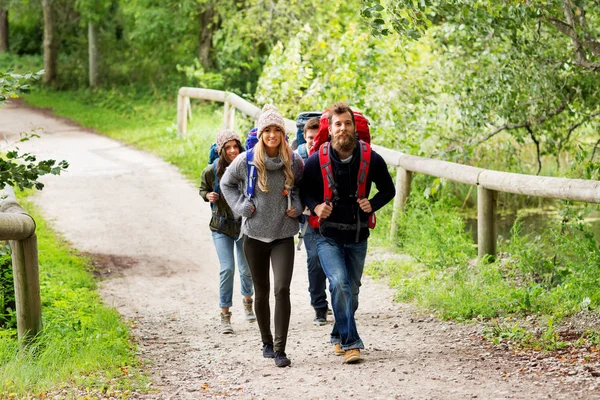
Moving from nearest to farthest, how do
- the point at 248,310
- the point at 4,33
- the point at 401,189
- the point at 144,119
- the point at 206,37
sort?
1. the point at 248,310
2. the point at 401,189
3. the point at 144,119
4. the point at 206,37
5. the point at 4,33

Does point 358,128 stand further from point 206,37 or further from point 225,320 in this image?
point 206,37

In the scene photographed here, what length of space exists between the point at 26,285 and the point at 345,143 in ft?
8.11

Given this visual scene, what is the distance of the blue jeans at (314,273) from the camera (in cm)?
736

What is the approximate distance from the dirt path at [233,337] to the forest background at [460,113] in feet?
1.72

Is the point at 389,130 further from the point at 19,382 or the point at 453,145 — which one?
the point at 19,382

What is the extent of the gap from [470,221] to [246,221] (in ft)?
27.8

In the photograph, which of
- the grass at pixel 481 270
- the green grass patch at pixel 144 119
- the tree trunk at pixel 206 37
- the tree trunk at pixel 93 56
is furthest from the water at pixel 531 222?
the tree trunk at pixel 93 56

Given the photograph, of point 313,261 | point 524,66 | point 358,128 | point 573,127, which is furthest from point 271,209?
point 573,127

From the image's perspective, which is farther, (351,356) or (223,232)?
(223,232)

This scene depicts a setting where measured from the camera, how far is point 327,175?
6086mm

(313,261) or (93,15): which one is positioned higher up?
(93,15)

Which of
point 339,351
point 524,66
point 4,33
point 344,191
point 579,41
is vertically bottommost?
point 339,351

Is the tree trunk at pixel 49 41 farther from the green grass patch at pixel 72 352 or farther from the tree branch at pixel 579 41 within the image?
the tree branch at pixel 579 41

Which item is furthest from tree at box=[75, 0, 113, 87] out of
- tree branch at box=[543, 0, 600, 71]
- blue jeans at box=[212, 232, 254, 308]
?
blue jeans at box=[212, 232, 254, 308]
